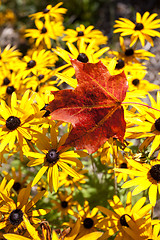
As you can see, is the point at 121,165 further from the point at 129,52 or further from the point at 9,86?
the point at 9,86

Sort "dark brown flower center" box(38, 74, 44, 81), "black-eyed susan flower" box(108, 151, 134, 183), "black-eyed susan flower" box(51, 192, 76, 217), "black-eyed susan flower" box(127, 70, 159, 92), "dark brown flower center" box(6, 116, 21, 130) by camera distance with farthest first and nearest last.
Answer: "dark brown flower center" box(38, 74, 44, 81) < "black-eyed susan flower" box(127, 70, 159, 92) < "black-eyed susan flower" box(51, 192, 76, 217) < "black-eyed susan flower" box(108, 151, 134, 183) < "dark brown flower center" box(6, 116, 21, 130)

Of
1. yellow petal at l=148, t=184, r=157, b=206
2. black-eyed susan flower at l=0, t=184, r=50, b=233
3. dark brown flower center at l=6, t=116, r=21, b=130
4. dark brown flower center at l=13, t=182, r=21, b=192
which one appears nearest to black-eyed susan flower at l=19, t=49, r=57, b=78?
dark brown flower center at l=6, t=116, r=21, b=130

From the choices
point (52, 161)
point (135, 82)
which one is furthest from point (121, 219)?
point (135, 82)

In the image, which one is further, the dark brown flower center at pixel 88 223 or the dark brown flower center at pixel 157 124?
the dark brown flower center at pixel 88 223

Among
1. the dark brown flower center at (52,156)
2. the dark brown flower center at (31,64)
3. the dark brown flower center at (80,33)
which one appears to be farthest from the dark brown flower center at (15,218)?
the dark brown flower center at (80,33)

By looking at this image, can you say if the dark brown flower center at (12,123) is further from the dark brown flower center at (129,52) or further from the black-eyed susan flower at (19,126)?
the dark brown flower center at (129,52)

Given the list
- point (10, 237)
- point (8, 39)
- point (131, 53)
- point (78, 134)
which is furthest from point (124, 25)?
point (8, 39)

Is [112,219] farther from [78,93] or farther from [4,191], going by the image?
[78,93]

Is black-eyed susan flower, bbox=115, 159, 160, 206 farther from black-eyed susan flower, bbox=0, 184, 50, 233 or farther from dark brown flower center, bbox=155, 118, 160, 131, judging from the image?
black-eyed susan flower, bbox=0, 184, 50, 233
